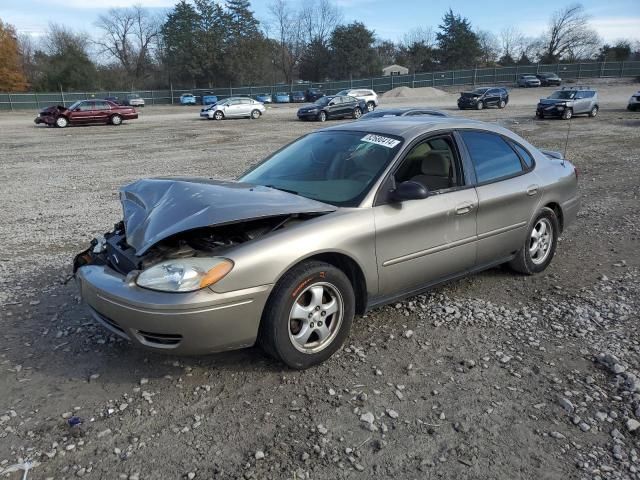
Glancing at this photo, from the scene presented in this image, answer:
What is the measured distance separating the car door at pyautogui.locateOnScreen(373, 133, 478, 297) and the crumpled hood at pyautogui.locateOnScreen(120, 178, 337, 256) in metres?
0.51

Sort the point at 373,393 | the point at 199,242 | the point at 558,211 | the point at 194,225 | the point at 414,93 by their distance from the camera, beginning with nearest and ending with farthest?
the point at 194,225, the point at 373,393, the point at 199,242, the point at 558,211, the point at 414,93

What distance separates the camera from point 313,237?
10.5 feet

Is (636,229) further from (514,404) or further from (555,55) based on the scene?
(555,55)

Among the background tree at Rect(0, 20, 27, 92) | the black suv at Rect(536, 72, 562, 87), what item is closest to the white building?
the black suv at Rect(536, 72, 562, 87)

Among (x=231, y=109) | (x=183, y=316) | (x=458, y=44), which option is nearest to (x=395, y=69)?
(x=458, y=44)

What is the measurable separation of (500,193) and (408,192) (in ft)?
4.17

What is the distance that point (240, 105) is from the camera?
34156 millimetres

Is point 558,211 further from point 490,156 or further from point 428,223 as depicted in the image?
point 428,223

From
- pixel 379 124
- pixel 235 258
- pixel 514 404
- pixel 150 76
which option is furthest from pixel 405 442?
pixel 150 76

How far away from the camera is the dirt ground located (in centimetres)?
256

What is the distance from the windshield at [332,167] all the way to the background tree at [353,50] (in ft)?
262

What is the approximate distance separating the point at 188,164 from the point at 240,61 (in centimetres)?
6274

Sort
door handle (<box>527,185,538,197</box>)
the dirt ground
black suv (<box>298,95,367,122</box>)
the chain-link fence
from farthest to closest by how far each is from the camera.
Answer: the chain-link fence → black suv (<box>298,95,367,122</box>) → door handle (<box>527,185,538,197</box>) → the dirt ground

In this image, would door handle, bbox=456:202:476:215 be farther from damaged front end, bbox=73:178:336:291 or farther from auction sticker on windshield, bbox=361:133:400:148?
damaged front end, bbox=73:178:336:291
